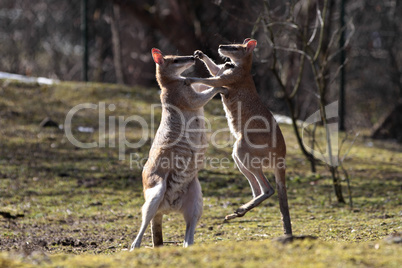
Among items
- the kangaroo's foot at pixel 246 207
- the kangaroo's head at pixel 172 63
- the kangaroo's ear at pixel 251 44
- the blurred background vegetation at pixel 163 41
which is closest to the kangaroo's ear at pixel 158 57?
the kangaroo's head at pixel 172 63

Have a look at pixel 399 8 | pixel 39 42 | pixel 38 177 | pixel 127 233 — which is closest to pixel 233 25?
pixel 38 177

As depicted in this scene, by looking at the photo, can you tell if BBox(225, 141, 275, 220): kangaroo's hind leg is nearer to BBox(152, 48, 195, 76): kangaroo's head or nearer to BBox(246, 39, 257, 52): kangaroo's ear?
BBox(152, 48, 195, 76): kangaroo's head

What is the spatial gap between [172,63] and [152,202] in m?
1.52

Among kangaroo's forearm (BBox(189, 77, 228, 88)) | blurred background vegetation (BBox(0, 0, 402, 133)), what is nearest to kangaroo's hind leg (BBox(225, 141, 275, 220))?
kangaroo's forearm (BBox(189, 77, 228, 88))

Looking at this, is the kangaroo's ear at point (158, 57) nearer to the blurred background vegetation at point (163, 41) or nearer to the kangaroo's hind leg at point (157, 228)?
the kangaroo's hind leg at point (157, 228)

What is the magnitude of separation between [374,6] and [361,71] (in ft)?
5.63

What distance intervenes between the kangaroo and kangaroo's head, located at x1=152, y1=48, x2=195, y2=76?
0.17 meters

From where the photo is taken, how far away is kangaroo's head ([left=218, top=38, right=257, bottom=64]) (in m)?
6.04

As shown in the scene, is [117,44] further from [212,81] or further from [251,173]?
[251,173]

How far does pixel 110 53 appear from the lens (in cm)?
1752

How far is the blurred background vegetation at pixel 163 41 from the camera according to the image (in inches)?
540

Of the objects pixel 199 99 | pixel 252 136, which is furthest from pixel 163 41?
pixel 252 136

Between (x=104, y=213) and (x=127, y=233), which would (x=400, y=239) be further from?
(x=104, y=213)

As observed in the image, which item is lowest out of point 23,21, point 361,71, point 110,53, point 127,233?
point 127,233
